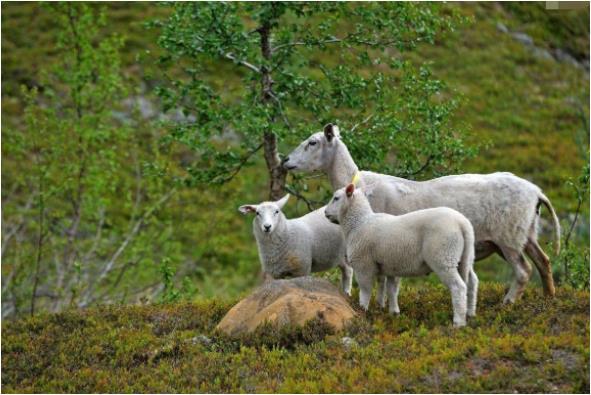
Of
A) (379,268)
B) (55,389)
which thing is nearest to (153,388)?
(55,389)

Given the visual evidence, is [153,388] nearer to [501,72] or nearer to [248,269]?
[248,269]

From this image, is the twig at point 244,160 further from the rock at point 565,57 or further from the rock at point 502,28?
the rock at point 502,28

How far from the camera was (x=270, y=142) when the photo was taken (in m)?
17.1

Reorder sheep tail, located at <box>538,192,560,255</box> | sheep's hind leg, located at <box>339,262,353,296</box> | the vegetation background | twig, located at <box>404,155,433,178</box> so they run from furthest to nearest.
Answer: twig, located at <box>404,155,433,178</box> → sheep's hind leg, located at <box>339,262,353,296</box> → sheep tail, located at <box>538,192,560,255</box> → the vegetation background

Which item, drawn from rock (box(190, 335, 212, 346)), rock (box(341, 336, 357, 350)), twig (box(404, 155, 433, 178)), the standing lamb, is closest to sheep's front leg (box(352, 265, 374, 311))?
the standing lamb

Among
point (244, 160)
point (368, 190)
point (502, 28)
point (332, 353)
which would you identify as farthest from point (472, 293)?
point (502, 28)

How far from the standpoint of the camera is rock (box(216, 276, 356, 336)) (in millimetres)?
11867

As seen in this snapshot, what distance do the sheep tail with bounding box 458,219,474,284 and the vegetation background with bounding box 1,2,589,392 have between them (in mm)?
724

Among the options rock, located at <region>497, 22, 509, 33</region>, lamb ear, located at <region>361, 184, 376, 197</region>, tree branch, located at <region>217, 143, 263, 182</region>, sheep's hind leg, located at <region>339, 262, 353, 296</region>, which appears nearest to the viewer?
lamb ear, located at <region>361, 184, 376, 197</region>

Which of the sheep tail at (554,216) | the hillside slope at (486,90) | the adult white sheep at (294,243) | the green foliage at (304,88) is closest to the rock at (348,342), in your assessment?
the adult white sheep at (294,243)

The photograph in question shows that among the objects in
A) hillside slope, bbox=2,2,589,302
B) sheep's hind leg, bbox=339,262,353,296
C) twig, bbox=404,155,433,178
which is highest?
twig, bbox=404,155,433,178

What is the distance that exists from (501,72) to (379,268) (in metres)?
33.8

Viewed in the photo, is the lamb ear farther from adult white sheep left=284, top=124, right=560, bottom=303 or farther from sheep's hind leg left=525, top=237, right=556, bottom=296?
sheep's hind leg left=525, top=237, right=556, bottom=296

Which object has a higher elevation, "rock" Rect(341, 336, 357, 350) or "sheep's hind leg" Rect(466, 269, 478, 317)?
"sheep's hind leg" Rect(466, 269, 478, 317)
